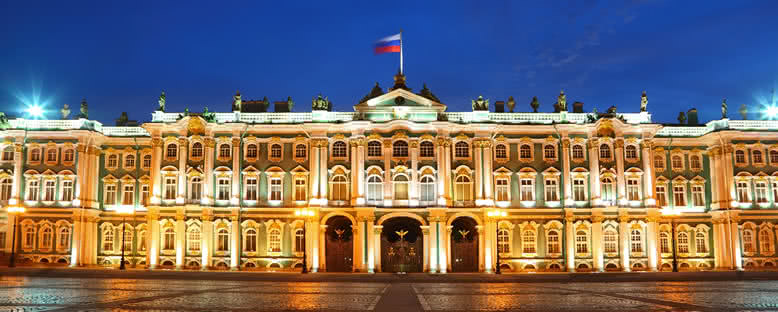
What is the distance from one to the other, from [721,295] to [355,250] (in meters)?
29.5

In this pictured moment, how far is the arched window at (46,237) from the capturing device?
55844 mm

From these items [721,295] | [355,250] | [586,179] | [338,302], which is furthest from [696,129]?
[338,302]

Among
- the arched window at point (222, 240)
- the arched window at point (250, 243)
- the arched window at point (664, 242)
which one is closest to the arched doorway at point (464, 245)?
the arched window at point (664, 242)

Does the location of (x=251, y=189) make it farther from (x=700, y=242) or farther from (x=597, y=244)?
(x=700, y=242)

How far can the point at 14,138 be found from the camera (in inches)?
2235

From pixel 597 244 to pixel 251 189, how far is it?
26.5 m

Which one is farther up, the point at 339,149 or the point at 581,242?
the point at 339,149

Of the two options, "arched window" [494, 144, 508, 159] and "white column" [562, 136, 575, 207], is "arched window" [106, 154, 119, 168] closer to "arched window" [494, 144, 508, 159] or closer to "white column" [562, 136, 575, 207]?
"arched window" [494, 144, 508, 159]

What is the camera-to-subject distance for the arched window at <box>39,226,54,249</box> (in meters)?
55.8

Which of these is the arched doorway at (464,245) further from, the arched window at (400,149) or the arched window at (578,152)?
the arched window at (578,152)

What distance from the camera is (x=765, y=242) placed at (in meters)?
55.5

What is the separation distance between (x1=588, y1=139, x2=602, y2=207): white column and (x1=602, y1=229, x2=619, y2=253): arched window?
7.90 ft

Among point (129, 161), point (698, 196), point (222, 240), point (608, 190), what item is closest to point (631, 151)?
point (608, 190)

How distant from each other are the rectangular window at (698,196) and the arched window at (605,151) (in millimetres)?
7617
